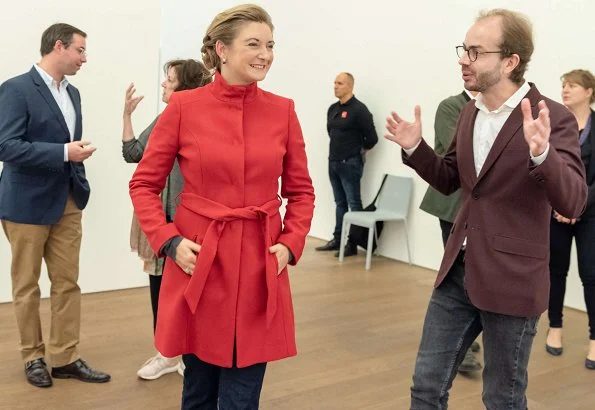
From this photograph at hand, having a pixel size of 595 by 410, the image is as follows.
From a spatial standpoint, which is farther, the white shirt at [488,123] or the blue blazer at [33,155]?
the blue blazer at [33,155]

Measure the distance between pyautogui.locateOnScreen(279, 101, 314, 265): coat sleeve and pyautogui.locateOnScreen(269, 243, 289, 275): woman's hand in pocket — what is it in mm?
21

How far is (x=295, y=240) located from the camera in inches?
72.4

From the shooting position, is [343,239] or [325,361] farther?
[343,239]

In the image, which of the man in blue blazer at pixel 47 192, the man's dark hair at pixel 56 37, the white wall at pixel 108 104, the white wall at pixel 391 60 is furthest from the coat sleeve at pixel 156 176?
the white wall at pixel 391 60

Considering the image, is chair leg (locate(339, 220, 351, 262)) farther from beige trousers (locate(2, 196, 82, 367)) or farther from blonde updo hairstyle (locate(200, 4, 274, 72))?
Answer: blonde updo hairstyle (locate(200, 4, 274, 72))

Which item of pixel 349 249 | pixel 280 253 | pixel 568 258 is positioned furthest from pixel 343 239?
pixel 280 253

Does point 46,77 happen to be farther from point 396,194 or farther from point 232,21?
point 396,194

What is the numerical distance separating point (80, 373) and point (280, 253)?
1775mm

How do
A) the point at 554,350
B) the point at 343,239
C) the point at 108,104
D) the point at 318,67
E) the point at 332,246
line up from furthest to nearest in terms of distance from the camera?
1. the point at 318,67
2. the point at 332,246
3. the point at 343,239
4. the point at 108,104
5. the point at 554,350

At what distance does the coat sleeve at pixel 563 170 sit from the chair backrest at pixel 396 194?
13.4 feet

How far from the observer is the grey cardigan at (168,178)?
106 inches

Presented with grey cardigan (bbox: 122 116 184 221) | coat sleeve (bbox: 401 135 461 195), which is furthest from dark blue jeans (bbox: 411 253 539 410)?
grey cardigan (bbox: 122 116 184 221)

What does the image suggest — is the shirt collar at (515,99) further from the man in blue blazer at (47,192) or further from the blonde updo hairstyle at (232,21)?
the man in blue blazer at (47,192)

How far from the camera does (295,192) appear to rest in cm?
192
